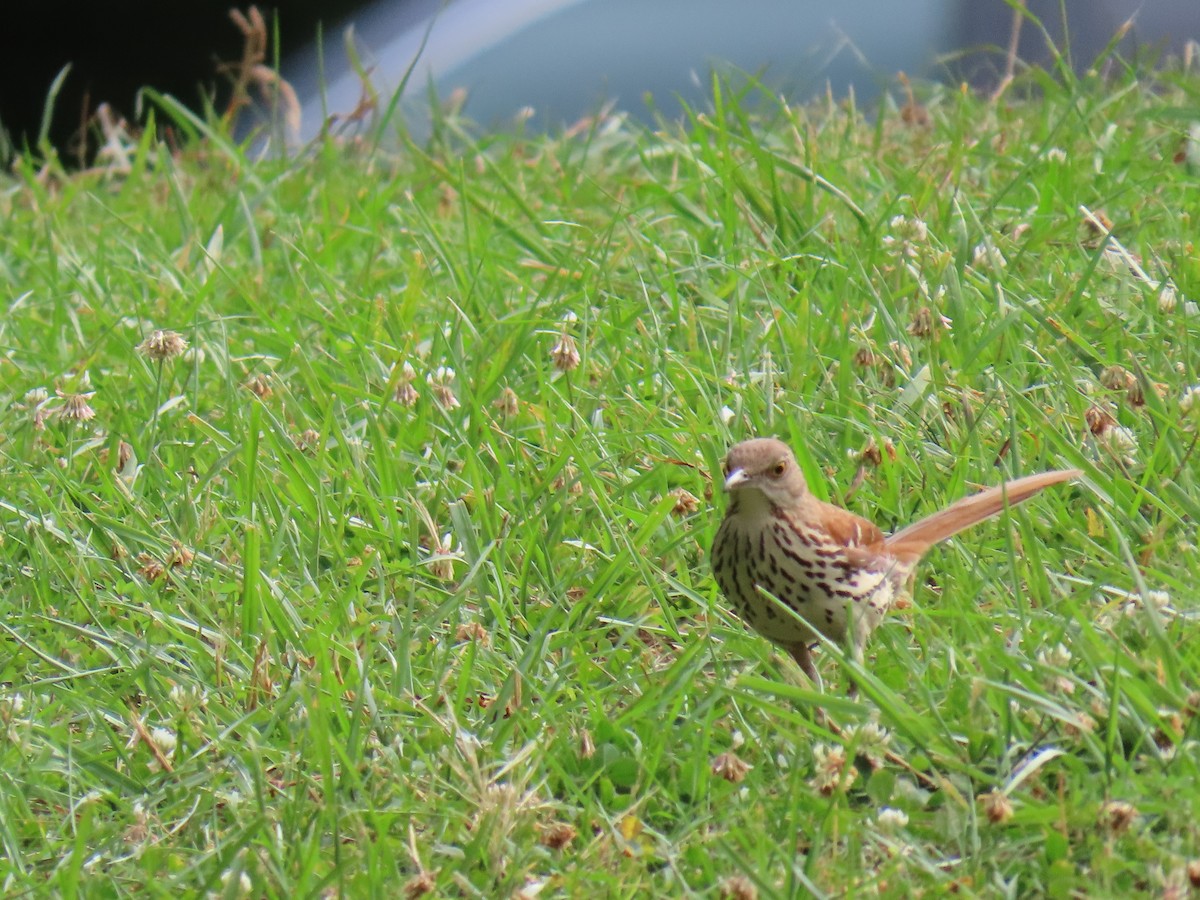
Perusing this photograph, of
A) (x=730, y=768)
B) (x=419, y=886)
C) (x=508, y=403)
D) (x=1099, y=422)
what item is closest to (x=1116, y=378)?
(x=1099, y=422)

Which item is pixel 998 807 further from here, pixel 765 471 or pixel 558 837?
pixel 765 471

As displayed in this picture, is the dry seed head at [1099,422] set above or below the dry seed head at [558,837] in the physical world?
below

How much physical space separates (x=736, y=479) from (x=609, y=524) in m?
0.50

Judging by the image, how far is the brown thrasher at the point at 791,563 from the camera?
3.19 meters

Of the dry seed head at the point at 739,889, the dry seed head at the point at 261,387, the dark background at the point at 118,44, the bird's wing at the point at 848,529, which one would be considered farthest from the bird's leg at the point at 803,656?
the dark background at the point at 118,44

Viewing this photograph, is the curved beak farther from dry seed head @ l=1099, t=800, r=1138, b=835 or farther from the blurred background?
the blurred background

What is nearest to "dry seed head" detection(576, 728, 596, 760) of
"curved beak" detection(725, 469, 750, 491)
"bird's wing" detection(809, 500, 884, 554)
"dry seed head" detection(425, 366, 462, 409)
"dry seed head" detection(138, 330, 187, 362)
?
"curved beak" detection(725, 469, 750, 491)

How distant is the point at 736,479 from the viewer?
3.19 m

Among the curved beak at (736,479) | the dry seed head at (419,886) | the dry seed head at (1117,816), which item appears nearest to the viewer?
the dry seed head at (1117,816)

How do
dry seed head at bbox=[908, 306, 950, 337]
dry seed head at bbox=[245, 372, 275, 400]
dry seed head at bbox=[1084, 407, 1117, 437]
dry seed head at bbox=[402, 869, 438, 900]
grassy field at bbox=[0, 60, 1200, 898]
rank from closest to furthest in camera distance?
dry seed head at bbox=[402, 869, 438, 900] → grassy field at bbox=[0, 60, 1200, 898] → dry seed head at bbox=[1084, 407, 1117, 437] → dry seed head at bbox=[908, 306, 950, 337] → dry seed head at bbox=[245, 372, 275, 400]

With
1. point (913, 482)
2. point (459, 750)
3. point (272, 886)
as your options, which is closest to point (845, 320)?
point (913, 482)

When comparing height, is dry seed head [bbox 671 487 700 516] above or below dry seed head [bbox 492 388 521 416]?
below

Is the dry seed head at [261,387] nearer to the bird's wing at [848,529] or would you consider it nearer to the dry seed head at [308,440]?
the dry seed head at [308,440]

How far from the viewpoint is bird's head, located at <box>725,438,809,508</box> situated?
321 cm
